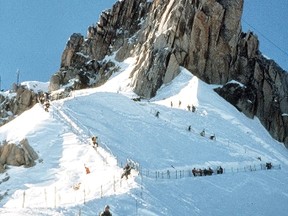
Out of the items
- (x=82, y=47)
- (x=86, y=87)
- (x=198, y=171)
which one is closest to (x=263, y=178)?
(x=198, y=171)

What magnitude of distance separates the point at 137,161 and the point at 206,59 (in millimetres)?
62285

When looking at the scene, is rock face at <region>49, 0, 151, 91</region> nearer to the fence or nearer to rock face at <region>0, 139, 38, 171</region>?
rock face at <region>0, 139, 38, 171</region>

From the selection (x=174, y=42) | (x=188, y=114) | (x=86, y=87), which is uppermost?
(x=174, y=42)

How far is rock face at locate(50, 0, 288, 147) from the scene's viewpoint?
98.0 m

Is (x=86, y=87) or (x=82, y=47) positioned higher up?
(x=82, y=47)

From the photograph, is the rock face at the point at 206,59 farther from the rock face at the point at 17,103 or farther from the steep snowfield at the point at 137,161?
the steep snowfield at the point at 137,161

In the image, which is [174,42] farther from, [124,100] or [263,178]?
[263,178]

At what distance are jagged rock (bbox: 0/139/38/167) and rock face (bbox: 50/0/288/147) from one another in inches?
2048

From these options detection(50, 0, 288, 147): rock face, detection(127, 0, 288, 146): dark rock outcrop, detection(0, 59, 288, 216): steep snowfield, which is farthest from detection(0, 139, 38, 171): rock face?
detection(127, 0, 288, 146): dark rock outcrop

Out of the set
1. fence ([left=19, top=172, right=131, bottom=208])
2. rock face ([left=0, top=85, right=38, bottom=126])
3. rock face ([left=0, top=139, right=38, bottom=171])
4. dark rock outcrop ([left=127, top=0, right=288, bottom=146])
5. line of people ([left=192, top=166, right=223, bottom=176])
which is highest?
dark rock outcrop ([left=127, top=0, right=288, bottom=146])

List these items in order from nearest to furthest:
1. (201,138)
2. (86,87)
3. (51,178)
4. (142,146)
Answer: (51,178) → (142,146) → (201,138) → (86,87)

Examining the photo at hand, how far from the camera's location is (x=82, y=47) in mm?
137375

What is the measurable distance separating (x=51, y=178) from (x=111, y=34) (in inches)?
3944

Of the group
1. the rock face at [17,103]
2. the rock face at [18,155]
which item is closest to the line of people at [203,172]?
the rock face at [18,155]
